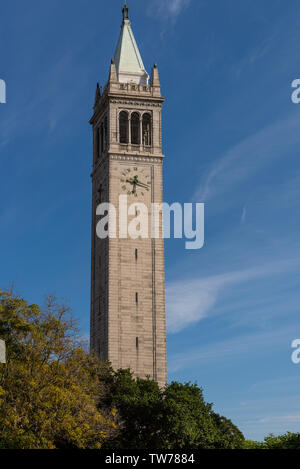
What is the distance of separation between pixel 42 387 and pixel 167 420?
1469cm

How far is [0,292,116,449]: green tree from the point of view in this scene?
158 ft

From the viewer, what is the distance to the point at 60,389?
4947cm

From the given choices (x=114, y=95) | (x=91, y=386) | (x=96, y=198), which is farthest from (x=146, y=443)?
(x=114, y=95)

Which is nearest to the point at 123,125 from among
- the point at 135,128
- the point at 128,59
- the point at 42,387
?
the point at 135,128

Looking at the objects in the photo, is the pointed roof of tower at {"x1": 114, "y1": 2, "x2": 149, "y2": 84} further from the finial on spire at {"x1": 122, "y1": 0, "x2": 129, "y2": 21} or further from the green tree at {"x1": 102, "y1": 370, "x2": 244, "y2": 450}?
the green tree at {"x1": 102, "y1": 370, "x2": 244, "y2": 450}

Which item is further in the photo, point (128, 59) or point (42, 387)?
point (128, 59)

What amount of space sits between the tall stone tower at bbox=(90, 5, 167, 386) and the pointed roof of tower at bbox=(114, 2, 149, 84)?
0.13 metres

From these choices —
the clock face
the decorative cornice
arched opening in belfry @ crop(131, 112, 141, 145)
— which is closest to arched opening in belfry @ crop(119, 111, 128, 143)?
arched opening in belfry @ crop(131, 112, 141, 145)

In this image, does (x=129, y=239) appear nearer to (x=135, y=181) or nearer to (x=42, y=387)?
(x=135, y=181)

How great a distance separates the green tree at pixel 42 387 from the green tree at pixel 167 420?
6.16m

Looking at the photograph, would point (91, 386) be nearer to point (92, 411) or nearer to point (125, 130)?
point (92, 411)

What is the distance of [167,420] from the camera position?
198 ft

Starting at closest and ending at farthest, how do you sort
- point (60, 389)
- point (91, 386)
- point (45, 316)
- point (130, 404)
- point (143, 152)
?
point (60, 389), point (45, 316), point (91, 386), point (130, 404), point (143, 152)

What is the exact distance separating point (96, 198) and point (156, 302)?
17112 millimetres
